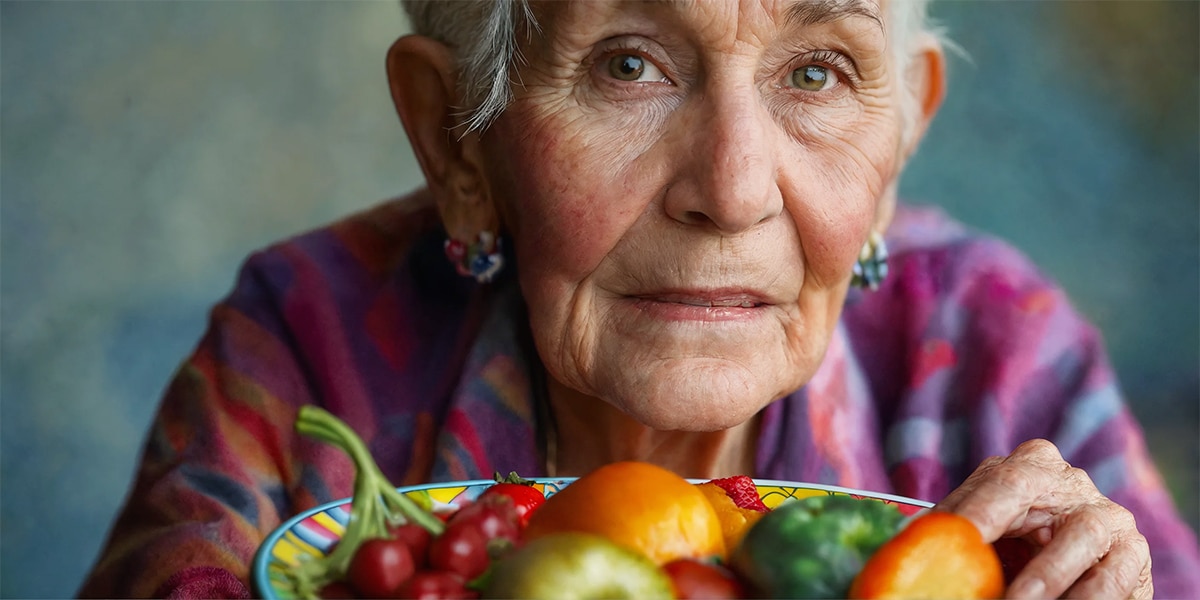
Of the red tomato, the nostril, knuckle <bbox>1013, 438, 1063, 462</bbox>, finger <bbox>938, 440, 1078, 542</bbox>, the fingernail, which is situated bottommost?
the red tomato

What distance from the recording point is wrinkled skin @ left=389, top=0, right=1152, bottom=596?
1267 millimetres

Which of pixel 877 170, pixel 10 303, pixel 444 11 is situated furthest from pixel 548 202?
pixel 10 303

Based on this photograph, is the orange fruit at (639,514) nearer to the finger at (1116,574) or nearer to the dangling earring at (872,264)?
the finger at (1116,574)

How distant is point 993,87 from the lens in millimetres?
3092

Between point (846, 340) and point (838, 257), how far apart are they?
1.72ft

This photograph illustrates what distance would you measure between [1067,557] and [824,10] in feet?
2.09

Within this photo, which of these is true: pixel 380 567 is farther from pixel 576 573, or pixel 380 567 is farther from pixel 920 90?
pixel 920 90

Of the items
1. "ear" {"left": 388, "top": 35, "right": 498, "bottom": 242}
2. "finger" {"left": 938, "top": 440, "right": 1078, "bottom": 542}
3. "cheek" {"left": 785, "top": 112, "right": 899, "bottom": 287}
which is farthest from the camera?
"ear" {"left": 388, "top": 35, "right": 498, "bottom": 242}

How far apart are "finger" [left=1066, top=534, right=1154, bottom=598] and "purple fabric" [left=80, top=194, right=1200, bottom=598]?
692mm

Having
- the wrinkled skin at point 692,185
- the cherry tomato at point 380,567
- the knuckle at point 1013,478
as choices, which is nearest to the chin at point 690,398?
the wrinkled skin at point 692,185

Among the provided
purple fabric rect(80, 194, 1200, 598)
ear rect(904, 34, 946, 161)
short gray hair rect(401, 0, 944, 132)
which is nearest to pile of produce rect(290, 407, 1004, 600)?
short gray hair rect(401, 0, 944, 132)

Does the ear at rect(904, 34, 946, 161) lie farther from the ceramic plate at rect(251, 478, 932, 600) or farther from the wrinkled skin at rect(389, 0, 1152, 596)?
the ceramic plate at rect(251, 478, 932, 600)

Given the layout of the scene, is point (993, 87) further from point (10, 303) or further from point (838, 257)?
point (10, 303)

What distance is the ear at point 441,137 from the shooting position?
4.95 feet
